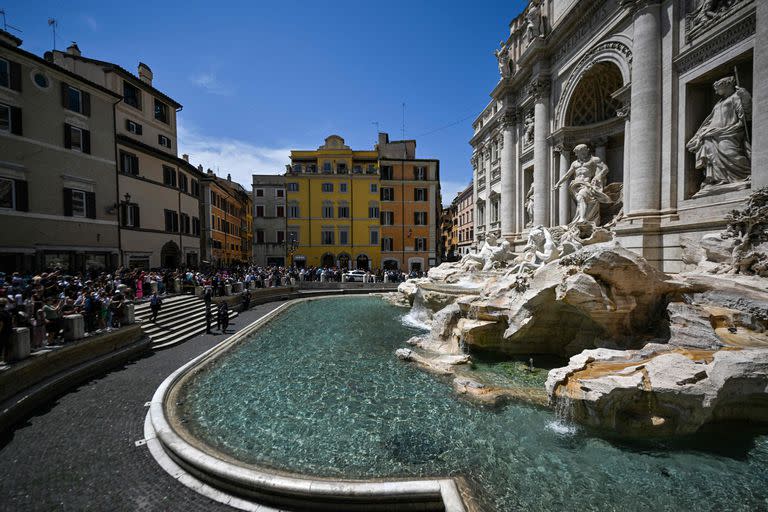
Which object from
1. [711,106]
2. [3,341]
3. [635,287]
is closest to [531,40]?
[711,106]

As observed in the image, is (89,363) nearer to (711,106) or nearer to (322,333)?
(322,333)

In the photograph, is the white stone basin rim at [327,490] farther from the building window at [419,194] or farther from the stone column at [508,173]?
the building window at [419,194]

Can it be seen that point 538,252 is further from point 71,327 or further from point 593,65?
point 71,327

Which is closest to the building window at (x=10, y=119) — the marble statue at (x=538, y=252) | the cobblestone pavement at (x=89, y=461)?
the cobblestone pavement at (x=89, y=461)

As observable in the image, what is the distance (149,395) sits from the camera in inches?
286

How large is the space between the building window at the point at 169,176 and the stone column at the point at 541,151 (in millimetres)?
24138

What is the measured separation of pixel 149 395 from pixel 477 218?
27.9 meters

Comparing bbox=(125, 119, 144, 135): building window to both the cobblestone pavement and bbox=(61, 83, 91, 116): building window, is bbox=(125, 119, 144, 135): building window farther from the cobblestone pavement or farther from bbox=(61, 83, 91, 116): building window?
the cobblestone pavement

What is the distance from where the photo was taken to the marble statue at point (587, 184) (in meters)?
15.0

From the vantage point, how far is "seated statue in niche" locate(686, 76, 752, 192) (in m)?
9.82

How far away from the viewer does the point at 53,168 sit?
1575 centimetres

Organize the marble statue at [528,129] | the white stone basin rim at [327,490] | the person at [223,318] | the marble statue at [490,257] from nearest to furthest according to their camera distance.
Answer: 1. the white stone basin rim at [327,490]
2. the person at [223,318]
3. the marble statue at [490,257]
4. the marble statue at [528,129]

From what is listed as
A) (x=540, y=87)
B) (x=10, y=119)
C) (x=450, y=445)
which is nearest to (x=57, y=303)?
(x=450, y=445)

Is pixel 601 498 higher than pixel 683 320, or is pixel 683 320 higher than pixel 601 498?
pixel 683 320
